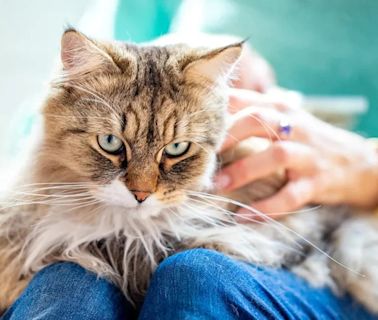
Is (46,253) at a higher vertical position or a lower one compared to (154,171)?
lower

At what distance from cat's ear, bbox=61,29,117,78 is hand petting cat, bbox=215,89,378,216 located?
1.06 ft

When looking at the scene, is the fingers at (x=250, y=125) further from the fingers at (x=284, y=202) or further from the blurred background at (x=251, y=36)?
the blurred background at (x=251, y=36)

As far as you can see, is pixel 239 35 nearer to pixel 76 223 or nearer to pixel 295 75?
pixel 295 75

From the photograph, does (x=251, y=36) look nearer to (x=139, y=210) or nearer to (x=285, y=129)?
(x=285, y=129)

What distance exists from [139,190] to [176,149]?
11 cm

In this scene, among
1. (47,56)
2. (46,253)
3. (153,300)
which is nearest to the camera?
(153,300)

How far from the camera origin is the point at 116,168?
86 centimetres

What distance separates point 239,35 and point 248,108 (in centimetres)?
65

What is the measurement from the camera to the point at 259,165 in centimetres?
102

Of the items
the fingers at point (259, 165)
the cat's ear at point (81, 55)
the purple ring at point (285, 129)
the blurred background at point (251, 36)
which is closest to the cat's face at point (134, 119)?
the cat's ear at point (81, 55)

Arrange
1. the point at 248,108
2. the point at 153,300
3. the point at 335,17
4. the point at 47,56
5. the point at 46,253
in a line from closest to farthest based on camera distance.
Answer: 1. the point at 153,300
2. the point at 46,253
3. the point at 248,108
4. the point at 47,56
5. the point at 335,17

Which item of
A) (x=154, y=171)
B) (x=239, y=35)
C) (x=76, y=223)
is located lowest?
(x=76, y=223)

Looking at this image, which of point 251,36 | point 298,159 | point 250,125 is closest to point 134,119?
point 250,125

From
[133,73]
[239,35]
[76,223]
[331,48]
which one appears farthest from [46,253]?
[331,48]
